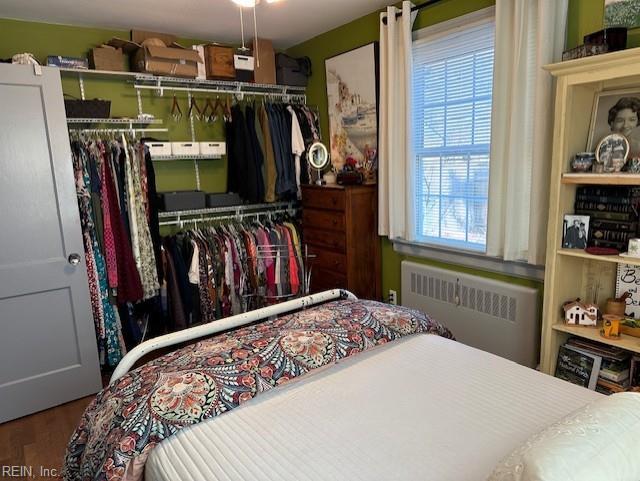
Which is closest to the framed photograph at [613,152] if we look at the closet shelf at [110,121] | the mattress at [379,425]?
the mattress at [379,425]

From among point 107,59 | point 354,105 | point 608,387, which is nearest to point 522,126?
point 608,387

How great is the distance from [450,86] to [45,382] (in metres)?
3.12

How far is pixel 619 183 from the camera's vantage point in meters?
1.76

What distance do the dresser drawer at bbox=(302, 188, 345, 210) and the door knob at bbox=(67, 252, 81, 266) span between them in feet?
5.45

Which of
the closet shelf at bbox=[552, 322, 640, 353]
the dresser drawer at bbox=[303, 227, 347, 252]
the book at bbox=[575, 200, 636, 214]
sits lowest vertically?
the closet shelf at bbox=[552, 322, 640, 353]

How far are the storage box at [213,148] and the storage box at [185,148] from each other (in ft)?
0.14

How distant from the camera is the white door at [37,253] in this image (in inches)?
92.9

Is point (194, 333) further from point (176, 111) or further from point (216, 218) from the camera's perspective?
point (176, 111)

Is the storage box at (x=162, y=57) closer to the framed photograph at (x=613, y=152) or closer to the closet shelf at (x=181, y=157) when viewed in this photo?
the closet shelf at (x=181, y=157)

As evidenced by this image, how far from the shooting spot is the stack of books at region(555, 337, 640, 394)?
1.94m

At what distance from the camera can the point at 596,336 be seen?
1928mm

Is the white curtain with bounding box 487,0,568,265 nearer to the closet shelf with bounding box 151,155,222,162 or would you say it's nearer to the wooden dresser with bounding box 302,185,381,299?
the wooden dresser with bounding box 302,185,381,299

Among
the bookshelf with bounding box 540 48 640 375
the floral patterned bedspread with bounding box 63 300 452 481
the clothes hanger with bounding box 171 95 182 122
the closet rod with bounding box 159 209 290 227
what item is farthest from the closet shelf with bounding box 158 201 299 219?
the bookshelf with bounding box 540 48 640 375

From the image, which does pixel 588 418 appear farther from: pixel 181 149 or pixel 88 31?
pixel 88 31
